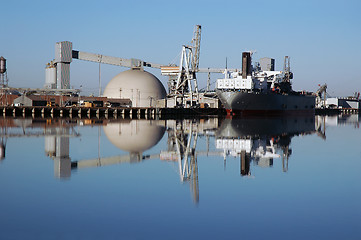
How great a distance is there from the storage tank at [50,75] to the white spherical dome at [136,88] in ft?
43.5

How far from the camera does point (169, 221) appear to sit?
7828mm

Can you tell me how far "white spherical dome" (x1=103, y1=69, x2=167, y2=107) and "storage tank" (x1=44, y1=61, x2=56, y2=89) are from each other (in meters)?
13.2

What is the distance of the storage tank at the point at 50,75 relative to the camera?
103062mm

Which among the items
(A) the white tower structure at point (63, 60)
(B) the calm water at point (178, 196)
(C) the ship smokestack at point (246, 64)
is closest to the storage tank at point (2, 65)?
(A) the white tower structure at point (63, 60)

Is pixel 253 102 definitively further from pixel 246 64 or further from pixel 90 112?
pixel 90 112

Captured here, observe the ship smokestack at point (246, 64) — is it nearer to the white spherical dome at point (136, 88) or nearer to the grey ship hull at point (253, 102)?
the grey ship hull at point (253, 102)

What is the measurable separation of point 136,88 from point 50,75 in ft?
71.4

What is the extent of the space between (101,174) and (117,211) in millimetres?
4641

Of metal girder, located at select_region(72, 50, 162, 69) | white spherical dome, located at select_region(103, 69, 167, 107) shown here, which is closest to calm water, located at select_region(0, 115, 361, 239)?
metal girder, located at select_region(72, 50, 162, 69)

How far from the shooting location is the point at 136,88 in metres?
103

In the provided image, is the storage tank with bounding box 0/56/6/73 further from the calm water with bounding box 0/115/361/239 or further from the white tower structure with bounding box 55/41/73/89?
the calm water with bounding box 0/115/361/239

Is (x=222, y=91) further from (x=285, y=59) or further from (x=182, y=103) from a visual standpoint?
(x=285, y=59)

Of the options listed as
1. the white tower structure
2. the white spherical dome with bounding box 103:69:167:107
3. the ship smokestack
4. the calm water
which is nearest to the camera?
the calm water

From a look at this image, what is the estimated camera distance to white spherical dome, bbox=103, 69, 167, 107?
103000 mm
